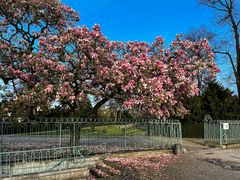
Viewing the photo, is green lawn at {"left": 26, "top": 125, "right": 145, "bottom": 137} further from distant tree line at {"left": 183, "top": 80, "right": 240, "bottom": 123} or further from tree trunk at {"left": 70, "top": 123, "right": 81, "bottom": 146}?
distant tree line at {"left": 183, "top": 80, "right": 240, "bottom": 123}

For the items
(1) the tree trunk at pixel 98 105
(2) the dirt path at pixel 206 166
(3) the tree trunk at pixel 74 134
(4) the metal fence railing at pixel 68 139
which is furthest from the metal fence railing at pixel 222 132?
(3) the tree trunk at pixel 74 134

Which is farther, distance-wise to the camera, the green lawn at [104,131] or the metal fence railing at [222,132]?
the metal fence railing at [222,132]

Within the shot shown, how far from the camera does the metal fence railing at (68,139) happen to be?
381 inches

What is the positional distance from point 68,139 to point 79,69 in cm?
287

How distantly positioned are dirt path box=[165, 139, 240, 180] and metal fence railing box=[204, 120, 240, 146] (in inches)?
54.6

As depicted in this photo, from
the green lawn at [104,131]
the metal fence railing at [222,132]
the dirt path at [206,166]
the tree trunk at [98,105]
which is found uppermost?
the tree trunk at [98,105]

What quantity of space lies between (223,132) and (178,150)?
4627mm

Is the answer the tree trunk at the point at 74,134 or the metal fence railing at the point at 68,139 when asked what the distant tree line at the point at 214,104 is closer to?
the metal fence railing at the point at 68,139

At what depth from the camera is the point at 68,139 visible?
11.5 m

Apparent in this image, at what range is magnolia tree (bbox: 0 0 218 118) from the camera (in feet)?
32.2

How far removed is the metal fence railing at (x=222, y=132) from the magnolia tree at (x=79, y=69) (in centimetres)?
524

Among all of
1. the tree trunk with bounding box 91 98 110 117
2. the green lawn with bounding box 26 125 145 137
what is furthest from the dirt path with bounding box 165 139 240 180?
the tree trunk with bounding box 91 98 110 117

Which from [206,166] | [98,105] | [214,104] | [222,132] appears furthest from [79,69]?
[214,104]

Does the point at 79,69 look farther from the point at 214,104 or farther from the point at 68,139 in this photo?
the point at 214,104
